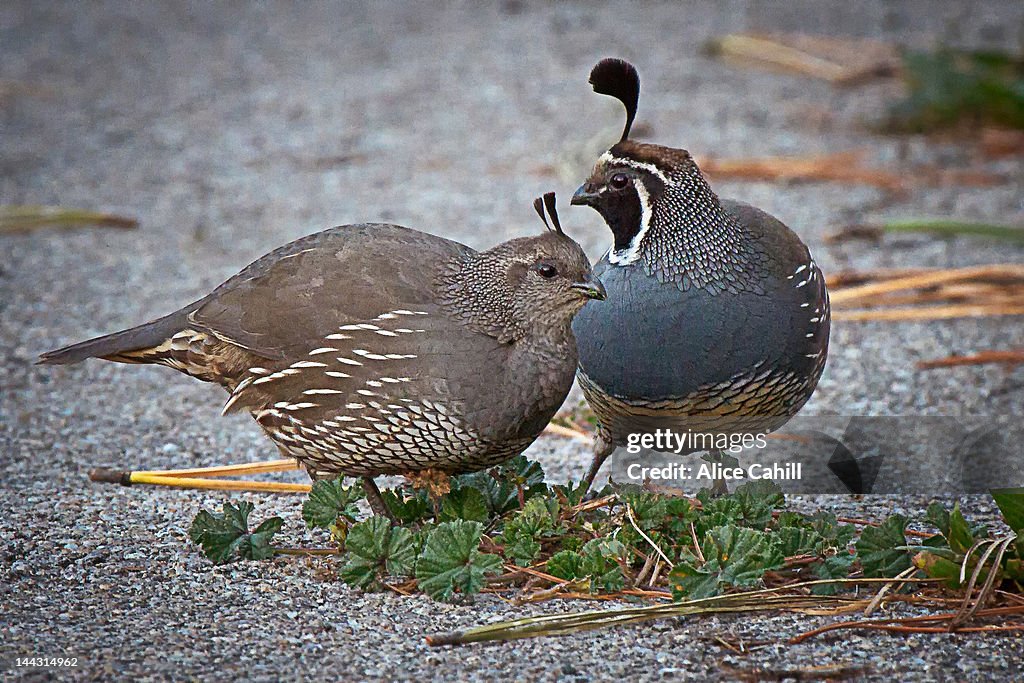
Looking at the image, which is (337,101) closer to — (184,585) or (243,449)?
(243,449)

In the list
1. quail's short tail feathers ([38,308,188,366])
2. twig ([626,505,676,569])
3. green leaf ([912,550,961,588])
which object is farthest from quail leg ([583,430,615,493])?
quail's short tail feathers ([38,308,188,366])

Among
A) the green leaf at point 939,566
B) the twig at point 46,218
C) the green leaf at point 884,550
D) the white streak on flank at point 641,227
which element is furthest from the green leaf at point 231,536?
the twig at point 46,218

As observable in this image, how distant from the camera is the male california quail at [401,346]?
3393 millimetres

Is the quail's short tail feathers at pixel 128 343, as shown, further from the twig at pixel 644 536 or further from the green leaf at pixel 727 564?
the green leaf at pixel 727 564

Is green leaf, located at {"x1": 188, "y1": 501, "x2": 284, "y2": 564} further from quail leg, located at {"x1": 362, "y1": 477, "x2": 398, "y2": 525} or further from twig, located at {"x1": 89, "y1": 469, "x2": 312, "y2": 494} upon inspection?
twig, located at {"x1": 89, "y1": 469, "x2": 312, "y2": 494}

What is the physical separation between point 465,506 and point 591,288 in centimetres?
67

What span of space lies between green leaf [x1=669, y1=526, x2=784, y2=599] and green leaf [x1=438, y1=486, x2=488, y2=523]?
571mm

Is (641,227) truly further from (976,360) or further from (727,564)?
(976,360)

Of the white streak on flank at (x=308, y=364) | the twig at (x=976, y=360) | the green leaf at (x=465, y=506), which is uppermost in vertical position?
the twig at (x=976, y=360)

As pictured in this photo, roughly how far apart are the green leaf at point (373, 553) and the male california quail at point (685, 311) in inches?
27.0

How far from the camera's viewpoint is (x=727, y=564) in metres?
3.27

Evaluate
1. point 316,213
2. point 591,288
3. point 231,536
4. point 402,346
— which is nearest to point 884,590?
point 591,288

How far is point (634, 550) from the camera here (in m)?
3.45

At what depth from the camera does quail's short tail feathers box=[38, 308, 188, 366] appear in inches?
151
